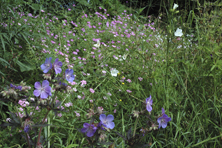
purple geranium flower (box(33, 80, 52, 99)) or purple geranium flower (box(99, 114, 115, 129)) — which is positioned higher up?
purple geranium flower (box(33, 80, 52, 99))

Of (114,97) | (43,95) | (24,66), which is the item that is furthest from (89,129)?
(24,66)

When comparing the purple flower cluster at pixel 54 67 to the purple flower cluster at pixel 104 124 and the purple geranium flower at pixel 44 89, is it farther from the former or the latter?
the purple flower cluster at pixel 104 124

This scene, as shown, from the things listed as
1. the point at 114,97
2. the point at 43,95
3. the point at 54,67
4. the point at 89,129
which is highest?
the point at 54,67

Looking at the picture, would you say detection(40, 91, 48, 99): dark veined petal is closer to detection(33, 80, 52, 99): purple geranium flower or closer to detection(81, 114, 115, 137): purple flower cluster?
detection(33, 80, 52, 99): purple geranium flower

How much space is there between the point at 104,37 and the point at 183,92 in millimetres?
1752

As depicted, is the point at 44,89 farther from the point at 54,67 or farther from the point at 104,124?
the point at 104,124

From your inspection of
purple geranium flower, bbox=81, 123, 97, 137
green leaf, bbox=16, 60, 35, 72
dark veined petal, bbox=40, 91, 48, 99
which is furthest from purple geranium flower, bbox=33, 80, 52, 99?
green leaf, bbox=16, 60, 35, 72

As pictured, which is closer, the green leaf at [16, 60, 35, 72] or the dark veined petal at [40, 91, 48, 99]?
the dark veined petal at [40, 91, 48, 99]

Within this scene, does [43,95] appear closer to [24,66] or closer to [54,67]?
[54,67]

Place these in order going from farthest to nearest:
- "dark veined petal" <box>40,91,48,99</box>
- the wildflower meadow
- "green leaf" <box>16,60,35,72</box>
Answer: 1. "green leaf" <box>16,60,35,72</box>
2. the wildflower meadow
3. "dark veined petal" <box>40,91,48,99</box>

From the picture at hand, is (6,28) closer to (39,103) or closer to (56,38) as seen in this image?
(56,38)

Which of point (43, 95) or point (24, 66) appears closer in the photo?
point (43, 95)

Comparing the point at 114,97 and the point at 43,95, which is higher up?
the point at 43,95

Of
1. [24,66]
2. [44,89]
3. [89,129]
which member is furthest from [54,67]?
[24,66]
